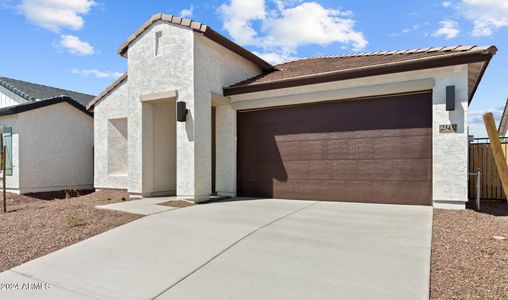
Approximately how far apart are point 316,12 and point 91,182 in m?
13.5

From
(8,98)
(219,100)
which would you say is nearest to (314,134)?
(219,100)

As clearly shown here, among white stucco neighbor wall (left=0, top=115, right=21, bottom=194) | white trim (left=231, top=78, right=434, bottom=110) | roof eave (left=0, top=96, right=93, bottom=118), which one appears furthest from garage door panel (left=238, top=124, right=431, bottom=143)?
white stucco neighbor wall (left=0, top=115, right=21, bottom=194)

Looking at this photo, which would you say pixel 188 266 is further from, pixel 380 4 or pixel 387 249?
pixel 380 4

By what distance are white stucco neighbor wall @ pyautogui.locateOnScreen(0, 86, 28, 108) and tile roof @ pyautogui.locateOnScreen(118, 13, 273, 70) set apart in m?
10.3

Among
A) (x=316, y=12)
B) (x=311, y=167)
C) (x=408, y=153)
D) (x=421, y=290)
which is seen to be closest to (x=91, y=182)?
(x=311, y=167)

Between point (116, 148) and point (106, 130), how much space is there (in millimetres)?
927

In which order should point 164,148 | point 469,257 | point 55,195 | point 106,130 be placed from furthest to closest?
point 55,195
point 106,130
point 164,148
point 469,257

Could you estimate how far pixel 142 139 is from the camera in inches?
382

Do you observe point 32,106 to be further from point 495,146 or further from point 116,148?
point 495,146

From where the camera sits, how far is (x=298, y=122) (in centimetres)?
925

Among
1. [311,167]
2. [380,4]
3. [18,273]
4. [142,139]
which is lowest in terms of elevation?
[18,273]

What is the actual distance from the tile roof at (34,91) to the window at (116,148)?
6334 mm

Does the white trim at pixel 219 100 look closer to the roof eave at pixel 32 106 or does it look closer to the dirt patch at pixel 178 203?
the dirt patch at pixel 178 203

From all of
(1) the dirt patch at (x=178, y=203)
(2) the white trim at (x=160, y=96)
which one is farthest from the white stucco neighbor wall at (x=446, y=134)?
(1) the dirt patch at (x=178, y=203)
